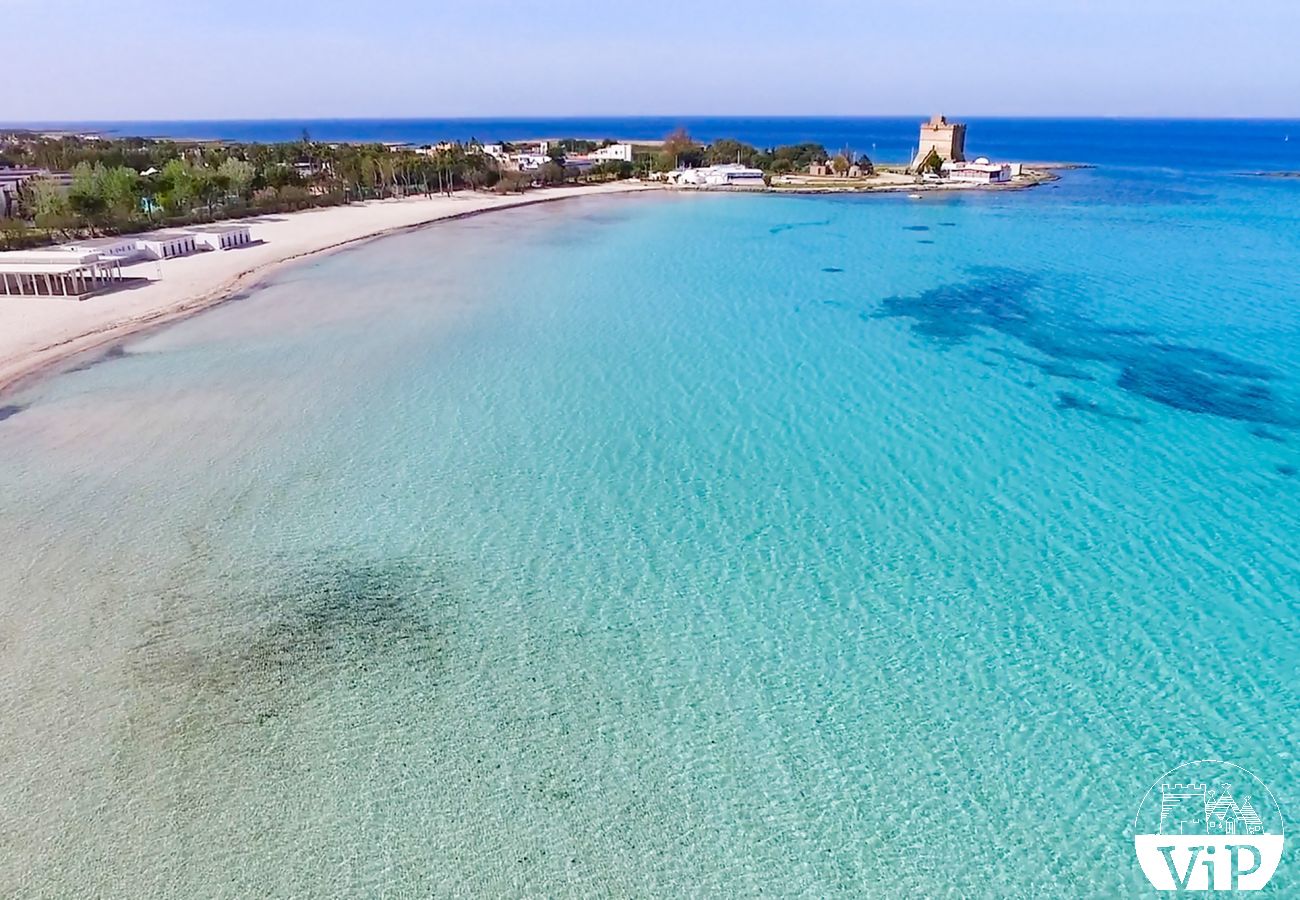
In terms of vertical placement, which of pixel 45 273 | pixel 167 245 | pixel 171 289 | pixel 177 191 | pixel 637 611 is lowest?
pixel 637 611

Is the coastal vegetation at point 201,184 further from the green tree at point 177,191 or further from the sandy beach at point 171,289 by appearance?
the sandy beach at point 171,289

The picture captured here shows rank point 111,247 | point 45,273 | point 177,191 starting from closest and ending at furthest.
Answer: point 45,273
point 111,247
point 177,191

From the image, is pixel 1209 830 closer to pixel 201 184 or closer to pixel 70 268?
pixel 70 268

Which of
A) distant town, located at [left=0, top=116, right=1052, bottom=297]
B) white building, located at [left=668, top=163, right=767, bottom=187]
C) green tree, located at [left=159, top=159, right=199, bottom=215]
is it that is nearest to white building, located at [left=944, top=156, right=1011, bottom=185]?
distant town, located at [left=0, top=116, right=1052, bottom=297]

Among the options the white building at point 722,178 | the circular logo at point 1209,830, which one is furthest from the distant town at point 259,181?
the circular logo at point 1209,830

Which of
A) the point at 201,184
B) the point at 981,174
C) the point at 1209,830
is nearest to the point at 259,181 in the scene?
the point at 201,184

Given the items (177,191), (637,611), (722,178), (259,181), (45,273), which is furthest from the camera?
(722,178)

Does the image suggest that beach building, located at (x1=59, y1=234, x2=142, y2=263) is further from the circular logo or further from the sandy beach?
the circular logo
